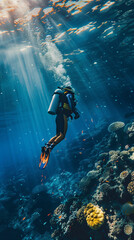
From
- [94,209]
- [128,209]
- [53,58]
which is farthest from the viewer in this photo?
[53,58]

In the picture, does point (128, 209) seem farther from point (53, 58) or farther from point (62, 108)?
point (53, 58)

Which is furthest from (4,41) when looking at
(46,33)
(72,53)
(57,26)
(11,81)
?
(72,53)

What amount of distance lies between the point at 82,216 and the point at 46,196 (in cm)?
795

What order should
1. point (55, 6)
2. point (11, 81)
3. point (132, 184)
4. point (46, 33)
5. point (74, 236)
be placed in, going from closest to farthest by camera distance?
point (132, 184)
point (74, 236)
point (55, 6)
point (46, 33)
point (11, 81)

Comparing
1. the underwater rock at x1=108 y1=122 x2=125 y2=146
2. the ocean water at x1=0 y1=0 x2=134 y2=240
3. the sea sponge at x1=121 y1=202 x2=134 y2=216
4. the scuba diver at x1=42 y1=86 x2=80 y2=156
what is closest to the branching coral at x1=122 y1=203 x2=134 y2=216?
the sea sponge at x1=121 y1=202 x2=134 y2=216

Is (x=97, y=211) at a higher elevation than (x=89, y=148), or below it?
higher

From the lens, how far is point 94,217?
15.4 feet

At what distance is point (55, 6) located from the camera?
855cm

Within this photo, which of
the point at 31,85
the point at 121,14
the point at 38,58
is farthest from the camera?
the point at 31,85

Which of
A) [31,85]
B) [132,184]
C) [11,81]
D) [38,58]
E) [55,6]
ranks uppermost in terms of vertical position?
[55,6]

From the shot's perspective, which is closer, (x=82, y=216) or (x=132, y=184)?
(x=132, y=184)

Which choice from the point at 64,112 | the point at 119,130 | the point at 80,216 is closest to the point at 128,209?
the point at 80,216

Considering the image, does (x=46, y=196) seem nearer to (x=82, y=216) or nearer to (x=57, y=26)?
(x=82, y=216)

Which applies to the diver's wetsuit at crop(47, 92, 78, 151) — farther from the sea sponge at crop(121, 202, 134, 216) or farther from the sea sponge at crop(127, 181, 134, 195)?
the sea sponge at crop(121, 202, 134, 216)
